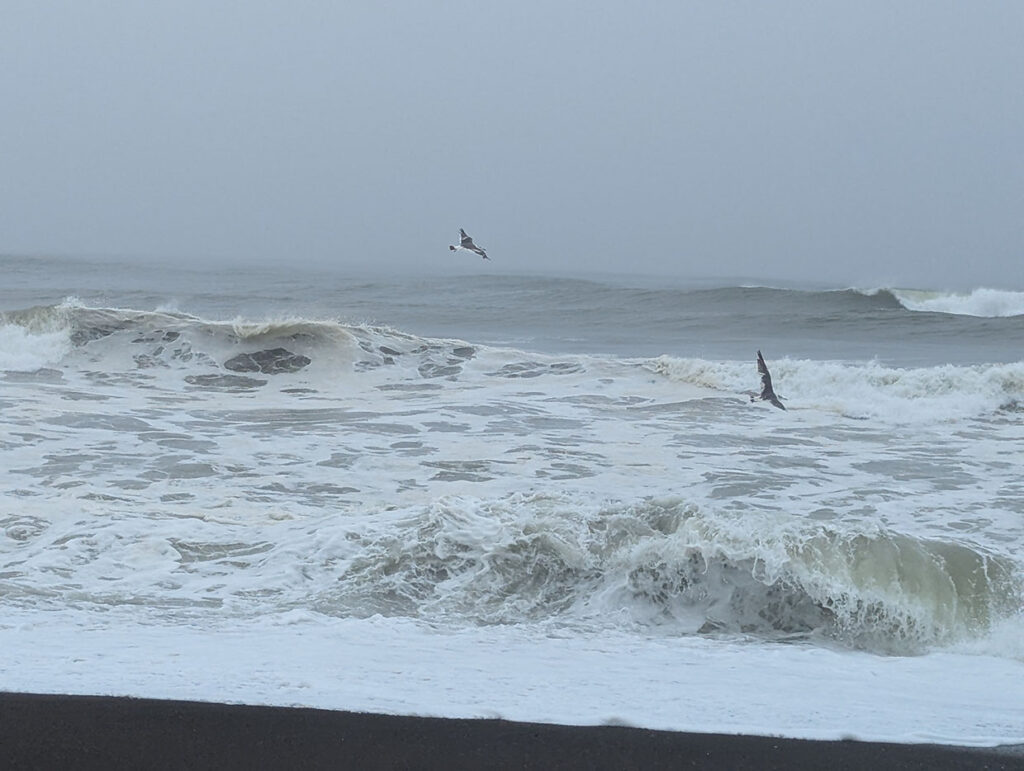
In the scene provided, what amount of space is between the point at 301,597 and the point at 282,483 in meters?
3.15

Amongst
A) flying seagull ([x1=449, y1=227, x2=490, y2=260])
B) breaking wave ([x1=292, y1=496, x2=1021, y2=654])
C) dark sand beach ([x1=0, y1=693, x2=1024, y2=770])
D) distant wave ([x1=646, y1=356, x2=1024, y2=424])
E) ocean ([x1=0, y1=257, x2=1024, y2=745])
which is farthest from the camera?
distant wave ([x1=646, y1=356, x2=1024, y2=424])

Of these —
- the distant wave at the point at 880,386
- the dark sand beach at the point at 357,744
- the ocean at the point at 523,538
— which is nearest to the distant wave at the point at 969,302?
the distant wave at the point at 880,386

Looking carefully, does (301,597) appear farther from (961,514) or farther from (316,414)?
(316,414)

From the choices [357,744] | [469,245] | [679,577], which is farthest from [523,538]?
[469,245]

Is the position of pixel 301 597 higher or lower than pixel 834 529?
lower

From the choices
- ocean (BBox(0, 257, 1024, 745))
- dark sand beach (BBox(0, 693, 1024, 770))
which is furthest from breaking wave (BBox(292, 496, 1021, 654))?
dark sand beach (BBox(0, 693, 1024, 770))

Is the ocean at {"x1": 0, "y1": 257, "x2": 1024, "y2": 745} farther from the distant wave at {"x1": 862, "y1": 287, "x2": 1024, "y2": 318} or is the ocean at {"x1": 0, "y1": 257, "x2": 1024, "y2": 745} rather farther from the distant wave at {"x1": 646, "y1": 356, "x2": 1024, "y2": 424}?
the distant wave at {"x1": 862, "y1": 287, "x2": 1024, "y2": 318}

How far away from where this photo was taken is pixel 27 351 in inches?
651

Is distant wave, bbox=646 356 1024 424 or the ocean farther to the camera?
distant wave, bbox=646 356 1024 424

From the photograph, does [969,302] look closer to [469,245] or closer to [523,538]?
[469,245]

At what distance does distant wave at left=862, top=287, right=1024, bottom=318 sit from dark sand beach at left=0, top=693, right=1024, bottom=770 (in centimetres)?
2954

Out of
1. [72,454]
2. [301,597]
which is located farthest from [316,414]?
[301,597]

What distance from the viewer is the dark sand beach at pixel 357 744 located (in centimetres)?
359

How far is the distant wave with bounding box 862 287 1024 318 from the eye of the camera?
3156 cm
